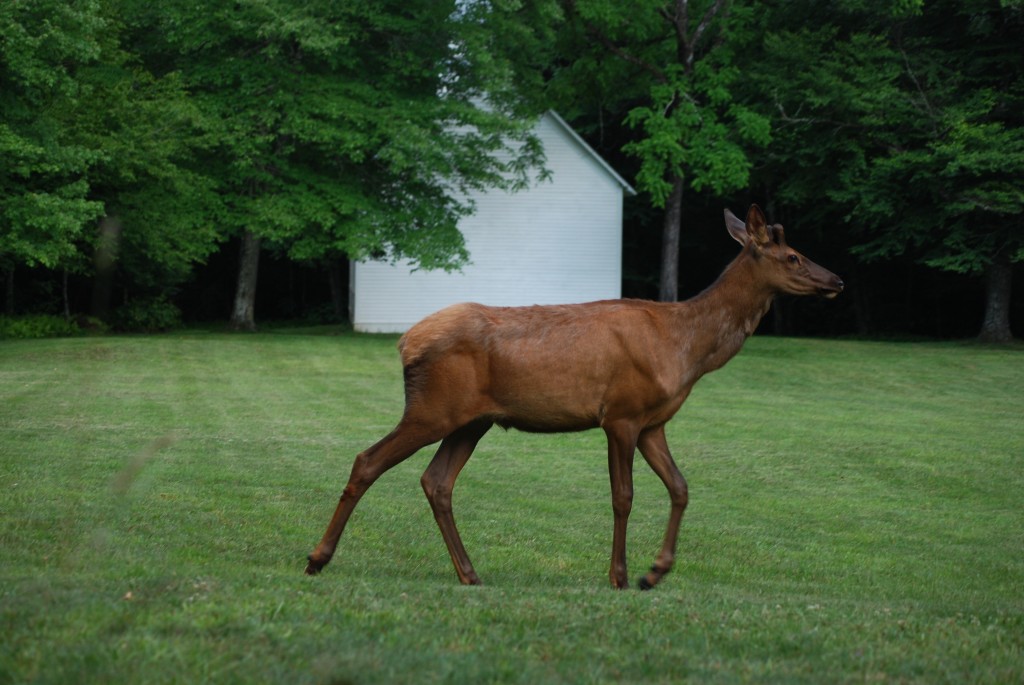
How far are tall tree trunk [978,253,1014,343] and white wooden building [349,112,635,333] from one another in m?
12.3

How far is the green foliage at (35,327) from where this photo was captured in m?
34.6

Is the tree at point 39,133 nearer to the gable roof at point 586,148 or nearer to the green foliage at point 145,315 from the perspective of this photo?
the green foliage at point 145,315

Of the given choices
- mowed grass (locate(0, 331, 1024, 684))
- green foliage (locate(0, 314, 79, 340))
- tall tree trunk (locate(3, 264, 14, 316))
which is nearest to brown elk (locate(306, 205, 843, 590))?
mowed grass (locate(0, 331, 1024, 684))

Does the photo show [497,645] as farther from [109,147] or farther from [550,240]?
[550,240]

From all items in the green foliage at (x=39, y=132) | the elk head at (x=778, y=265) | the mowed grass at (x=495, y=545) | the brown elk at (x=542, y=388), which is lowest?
the mowed grass at (x=495, y=545)

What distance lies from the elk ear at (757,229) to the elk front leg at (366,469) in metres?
2.75

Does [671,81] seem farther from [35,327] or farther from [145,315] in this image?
[35,327]

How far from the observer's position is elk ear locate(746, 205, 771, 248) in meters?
9.03

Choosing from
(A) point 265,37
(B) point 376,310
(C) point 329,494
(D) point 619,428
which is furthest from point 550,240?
(D) point 619,428

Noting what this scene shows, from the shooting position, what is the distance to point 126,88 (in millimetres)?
33375

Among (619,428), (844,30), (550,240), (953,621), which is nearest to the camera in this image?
(953,621)

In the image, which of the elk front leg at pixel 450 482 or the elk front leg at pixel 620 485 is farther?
the elk front leg at pixel 450 482

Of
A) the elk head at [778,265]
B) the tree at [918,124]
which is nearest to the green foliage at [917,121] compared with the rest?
the tree at [918,124]

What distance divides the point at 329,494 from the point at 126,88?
23.5m
